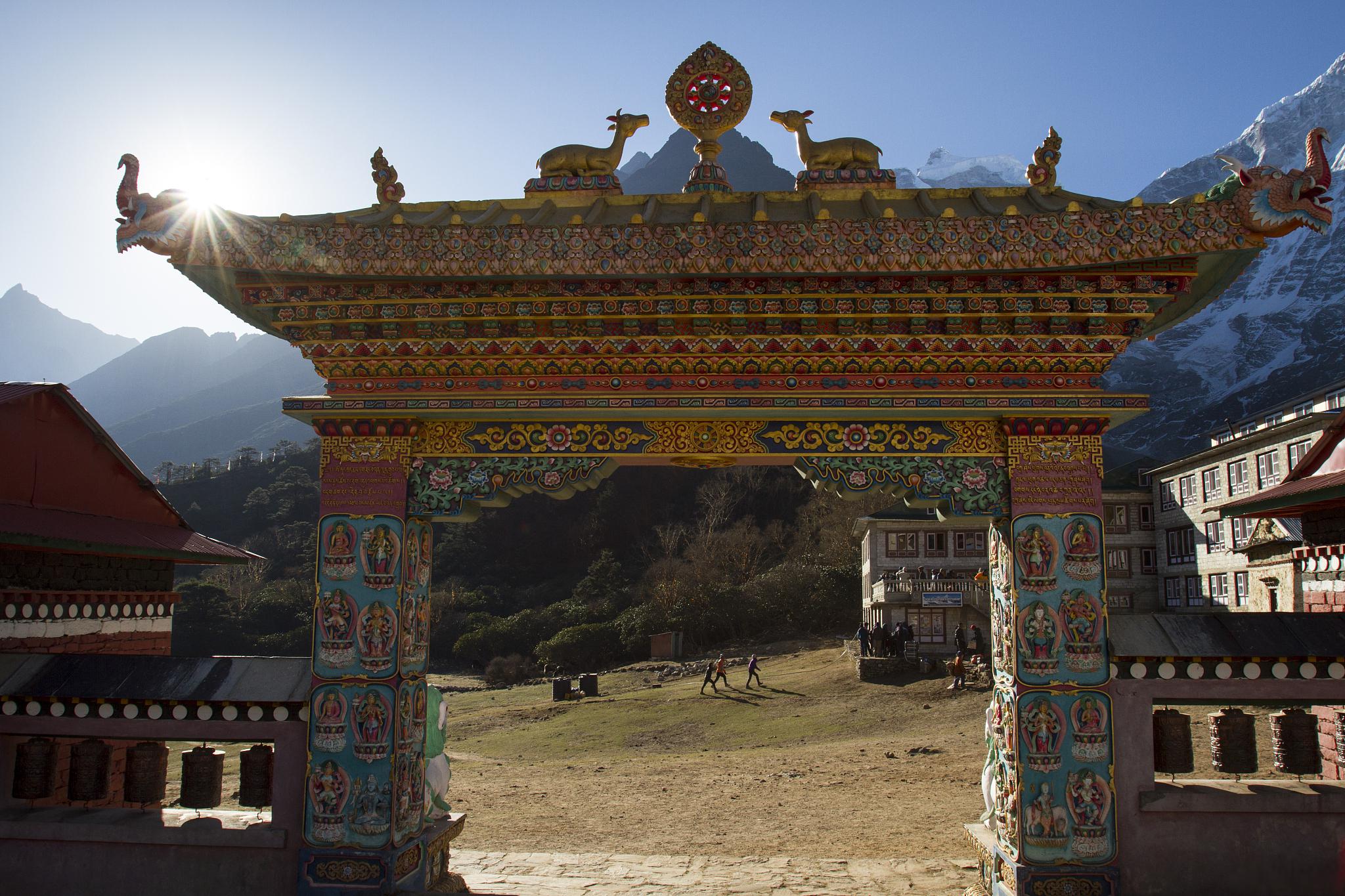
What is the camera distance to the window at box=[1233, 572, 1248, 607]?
30422mm

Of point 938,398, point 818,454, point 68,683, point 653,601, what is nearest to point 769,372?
point 818,454

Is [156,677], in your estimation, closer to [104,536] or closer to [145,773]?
[145,773]

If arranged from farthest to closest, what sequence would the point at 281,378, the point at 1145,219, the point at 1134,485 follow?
the point at 281,378 < the point at 1134,485 < the point at 1145,219

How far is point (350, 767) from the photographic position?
6012 millimetres

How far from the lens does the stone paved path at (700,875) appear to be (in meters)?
7.19

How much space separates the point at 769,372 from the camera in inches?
246

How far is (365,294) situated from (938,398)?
385cm

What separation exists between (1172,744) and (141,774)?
7.00m

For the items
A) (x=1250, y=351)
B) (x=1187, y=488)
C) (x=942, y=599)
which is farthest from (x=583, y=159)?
(x=1250, y=351)

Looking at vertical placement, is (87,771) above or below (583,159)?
below

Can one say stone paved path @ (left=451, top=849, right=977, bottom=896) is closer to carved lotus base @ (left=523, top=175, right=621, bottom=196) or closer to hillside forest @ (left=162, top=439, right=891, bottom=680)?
carved lotus base @ (left=523, top=175, right=621, bottom=196)

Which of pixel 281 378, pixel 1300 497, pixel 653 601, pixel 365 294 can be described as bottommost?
pixel 653 601

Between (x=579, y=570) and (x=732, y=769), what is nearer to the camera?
(x=732, y=769)

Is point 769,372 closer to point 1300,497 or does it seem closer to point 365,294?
point 365,294
